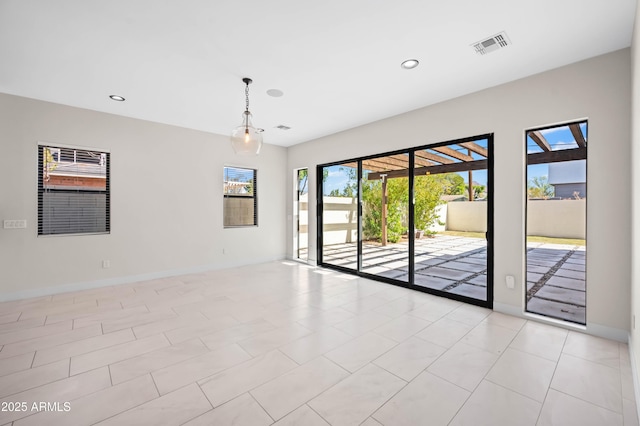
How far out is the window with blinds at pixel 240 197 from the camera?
5.93 metres

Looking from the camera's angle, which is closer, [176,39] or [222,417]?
[222,417]

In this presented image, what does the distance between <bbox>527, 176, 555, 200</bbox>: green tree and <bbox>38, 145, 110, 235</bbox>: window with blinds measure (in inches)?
243

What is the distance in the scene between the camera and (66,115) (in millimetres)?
4160

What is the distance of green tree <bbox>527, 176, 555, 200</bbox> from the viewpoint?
11.1 feet

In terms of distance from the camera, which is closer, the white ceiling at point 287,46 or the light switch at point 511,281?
the white ceiling at point 287,46

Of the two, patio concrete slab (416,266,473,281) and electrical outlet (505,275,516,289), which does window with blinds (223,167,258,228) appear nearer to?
patio concrete slab (416,266,473,281)

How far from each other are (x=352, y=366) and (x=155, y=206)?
4421mm

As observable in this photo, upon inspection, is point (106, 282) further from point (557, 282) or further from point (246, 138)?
point (557, 282)

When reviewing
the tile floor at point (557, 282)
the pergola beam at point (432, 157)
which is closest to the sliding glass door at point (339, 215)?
the pergola beam at point (432, 157)

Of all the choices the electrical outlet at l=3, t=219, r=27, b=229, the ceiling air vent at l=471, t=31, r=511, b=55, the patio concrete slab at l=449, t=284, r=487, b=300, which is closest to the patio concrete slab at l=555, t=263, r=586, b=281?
the patio concrete slab at l=449, t=284, r=487, b=300

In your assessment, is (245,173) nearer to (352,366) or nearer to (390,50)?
(390,50)

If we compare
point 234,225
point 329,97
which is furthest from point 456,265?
point 234,225

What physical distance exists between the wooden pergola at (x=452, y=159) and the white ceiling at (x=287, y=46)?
0.74 meters

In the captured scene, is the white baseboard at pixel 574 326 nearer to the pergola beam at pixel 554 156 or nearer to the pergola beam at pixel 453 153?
the pergola beam at pixel 554 156
